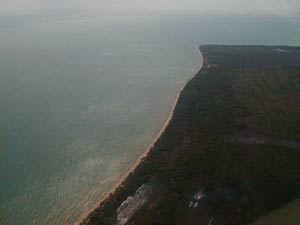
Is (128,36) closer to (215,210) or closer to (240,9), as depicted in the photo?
(215,210)

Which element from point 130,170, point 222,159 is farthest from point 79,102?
point 222,159

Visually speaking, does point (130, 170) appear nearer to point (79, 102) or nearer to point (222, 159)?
point (222, 159)

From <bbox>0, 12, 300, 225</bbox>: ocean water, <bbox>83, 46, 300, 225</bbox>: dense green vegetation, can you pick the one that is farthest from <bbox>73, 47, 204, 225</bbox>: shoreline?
<bbox>83, 46, 300, 225</bbox>: dense green vegetation

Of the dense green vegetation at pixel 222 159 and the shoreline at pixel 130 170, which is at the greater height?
the dense green vegetation at pixel 222 159

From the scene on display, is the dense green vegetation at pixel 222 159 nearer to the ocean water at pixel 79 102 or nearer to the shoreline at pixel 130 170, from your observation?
the shoreline at pixel 130 170

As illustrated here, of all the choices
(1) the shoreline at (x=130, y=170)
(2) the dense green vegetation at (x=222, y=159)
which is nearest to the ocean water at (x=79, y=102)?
(1) the shoreline at (x=130, y=170)

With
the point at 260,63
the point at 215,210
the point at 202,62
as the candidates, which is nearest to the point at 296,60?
the point at 260,63
